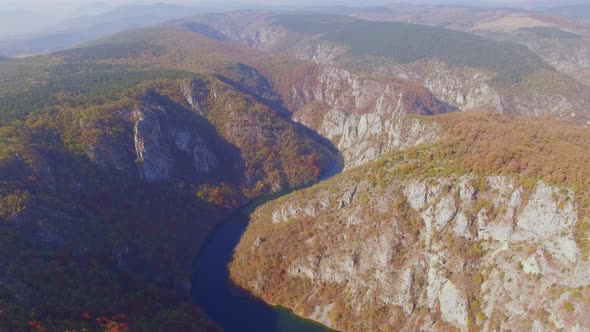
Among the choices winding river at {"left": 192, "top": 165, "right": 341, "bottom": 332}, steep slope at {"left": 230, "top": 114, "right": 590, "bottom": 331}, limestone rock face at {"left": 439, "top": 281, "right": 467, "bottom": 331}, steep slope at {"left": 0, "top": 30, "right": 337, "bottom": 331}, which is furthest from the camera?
winding river at {"left": 192, "top": 165, "right": 341, "bottom": 332}

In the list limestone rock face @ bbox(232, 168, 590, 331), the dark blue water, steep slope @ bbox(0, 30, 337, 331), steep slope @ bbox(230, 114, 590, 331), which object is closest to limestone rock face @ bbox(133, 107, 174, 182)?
steep slope @ bbox(0, 30, 337, 331)

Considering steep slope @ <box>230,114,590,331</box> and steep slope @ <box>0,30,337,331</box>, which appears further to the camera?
steep slope @ <box>0,30,337,331</box>

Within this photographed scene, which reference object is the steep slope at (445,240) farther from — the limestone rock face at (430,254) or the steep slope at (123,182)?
the steep slope at (123,182)

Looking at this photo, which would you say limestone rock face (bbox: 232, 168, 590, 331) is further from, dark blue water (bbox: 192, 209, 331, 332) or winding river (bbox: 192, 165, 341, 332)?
dark blue water (bbox: 192, 209, 331, 332)

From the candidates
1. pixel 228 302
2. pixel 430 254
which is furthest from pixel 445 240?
pixel 228 302

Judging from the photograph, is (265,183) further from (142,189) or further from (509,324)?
(509,324)

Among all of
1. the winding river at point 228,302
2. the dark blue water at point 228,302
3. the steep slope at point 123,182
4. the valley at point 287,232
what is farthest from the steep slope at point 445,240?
the steep slope at point 123,182

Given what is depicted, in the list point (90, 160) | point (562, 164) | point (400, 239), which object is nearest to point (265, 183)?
point (90, 160)

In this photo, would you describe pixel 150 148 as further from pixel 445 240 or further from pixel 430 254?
pixel 445 240
